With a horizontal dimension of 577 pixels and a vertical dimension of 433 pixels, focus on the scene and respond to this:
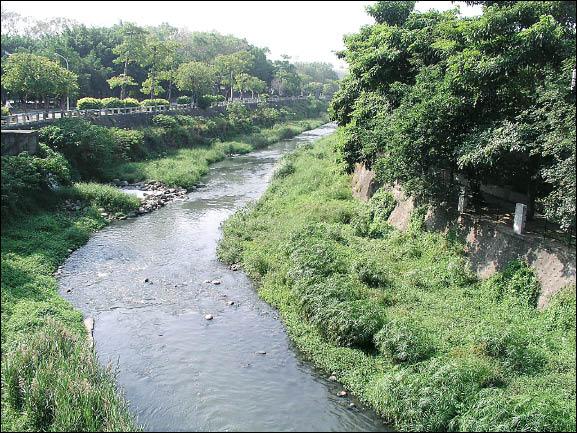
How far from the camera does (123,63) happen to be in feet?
226

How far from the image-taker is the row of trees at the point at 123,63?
40.1 m

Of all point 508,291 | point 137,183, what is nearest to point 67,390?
point 508,291

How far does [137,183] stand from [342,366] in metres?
27.0

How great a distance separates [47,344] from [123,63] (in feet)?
203

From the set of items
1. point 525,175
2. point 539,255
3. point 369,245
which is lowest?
point 369,245

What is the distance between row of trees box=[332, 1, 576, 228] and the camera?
1494 cm

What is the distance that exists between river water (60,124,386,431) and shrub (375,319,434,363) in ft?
6.09

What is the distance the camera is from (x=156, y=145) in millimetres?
47688

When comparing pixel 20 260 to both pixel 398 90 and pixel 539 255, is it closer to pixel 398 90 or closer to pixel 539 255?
pixel 398 90

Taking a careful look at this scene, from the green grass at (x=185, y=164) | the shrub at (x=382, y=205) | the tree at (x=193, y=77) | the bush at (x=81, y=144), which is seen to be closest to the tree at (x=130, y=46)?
the tree at (x=193, y=77)

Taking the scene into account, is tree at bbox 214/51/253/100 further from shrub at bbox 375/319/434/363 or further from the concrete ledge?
shrub at bbox 375/319/434/363

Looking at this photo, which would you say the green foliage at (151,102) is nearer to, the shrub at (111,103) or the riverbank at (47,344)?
the shrub at (111,103)

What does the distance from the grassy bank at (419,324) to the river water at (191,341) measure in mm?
862

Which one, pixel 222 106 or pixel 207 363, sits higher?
pixel 222 106
